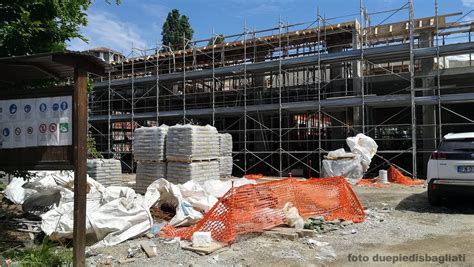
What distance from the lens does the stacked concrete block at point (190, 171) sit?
11859 millimetres

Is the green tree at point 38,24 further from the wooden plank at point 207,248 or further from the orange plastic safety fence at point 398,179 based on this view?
the orange plastic safety fence at point 398,179

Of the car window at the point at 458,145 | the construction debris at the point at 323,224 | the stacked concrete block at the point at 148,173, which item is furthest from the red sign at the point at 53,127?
the stacked concrete block at the point at 148,173

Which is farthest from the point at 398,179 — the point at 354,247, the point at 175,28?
the point at 175,28

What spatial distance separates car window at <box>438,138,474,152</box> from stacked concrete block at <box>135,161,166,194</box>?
775 cm

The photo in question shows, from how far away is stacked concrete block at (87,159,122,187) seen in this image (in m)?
13.0

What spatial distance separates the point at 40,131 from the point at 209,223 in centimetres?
295

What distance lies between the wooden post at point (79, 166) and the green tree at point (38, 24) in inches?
82.8

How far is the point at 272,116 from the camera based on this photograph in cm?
2161

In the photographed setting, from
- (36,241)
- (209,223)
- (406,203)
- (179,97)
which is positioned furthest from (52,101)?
(179,97)

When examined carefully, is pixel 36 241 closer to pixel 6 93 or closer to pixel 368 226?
pixel 6 93

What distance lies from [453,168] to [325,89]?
12.0 meters

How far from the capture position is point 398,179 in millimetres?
15156

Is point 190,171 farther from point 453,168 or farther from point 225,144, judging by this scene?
point 453,168

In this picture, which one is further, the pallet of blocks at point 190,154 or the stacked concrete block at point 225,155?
the stacked concrete block at point 225,155
